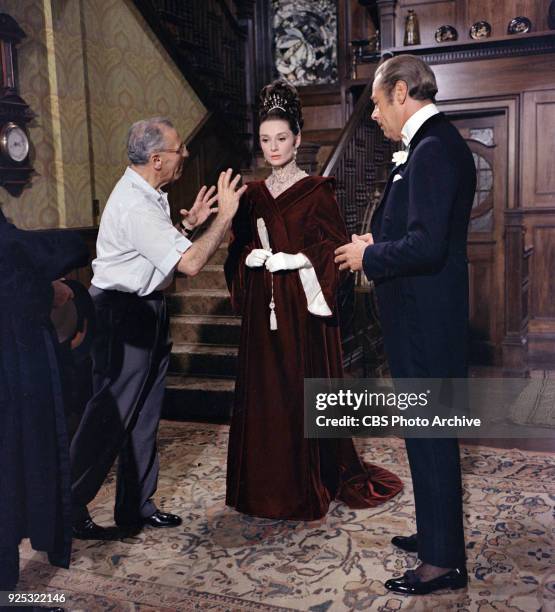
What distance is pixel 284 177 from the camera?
9.85ft

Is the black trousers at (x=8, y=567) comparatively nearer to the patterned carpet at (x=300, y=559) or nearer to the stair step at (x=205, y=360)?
the patterned carpet at (x=300, y=559)

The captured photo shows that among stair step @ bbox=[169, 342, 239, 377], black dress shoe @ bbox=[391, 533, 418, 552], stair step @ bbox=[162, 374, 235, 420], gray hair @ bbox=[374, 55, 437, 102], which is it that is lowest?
black dress shoe @ bbox=[391, 533, 418, 552]

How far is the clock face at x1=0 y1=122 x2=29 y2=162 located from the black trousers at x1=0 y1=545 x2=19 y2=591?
112 inches

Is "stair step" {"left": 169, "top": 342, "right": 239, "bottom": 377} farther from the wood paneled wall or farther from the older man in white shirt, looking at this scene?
the wood paneled wall

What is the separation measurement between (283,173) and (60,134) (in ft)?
7.56

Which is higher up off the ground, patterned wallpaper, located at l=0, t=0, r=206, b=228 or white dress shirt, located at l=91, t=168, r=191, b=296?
patterned wallpaper, located at l=0, t=0, r=206, b=228

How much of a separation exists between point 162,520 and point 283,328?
982 millimetres

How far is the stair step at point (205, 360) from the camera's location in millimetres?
4918

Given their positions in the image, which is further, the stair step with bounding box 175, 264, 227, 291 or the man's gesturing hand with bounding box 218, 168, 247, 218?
the stair step with bounding box 175, 264, 227, 291

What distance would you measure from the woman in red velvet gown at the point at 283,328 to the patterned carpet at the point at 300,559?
185 mm

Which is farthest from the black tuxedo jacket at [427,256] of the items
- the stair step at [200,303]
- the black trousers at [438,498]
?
the stair step at [200,303]

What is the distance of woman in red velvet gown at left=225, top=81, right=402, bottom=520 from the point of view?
298 cm

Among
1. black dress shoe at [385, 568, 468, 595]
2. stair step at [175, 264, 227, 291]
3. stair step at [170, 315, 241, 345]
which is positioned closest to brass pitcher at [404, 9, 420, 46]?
stair step at [175, 264, 227, 291]

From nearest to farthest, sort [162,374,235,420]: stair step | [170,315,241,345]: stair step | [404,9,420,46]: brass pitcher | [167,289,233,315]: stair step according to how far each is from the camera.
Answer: [162,374,235,420]: stair step
[170,315,241,345]: stair step
[167,289,233,315]: stair step
[404,9,420,46]: brass pitcher
